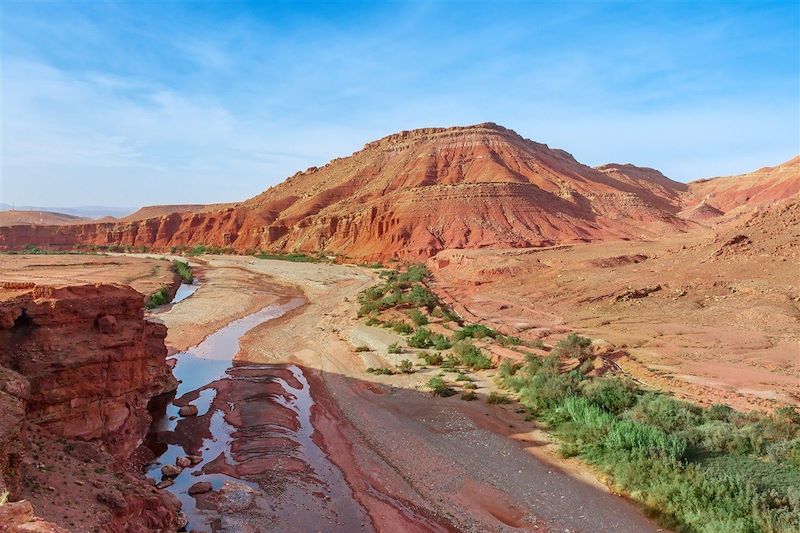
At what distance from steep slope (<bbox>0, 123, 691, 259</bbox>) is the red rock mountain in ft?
0.65

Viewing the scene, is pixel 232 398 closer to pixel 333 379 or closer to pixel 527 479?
pixel 333 379


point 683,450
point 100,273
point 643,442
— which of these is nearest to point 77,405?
point 643,442

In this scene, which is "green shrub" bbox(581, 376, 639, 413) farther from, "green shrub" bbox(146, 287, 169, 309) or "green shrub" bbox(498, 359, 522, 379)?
"green shrub" bbox(146, 287, 169, 309)

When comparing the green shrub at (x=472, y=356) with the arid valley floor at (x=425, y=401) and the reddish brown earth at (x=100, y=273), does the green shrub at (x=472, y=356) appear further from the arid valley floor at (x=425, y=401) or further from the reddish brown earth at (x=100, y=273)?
the reddish brown earth at (x=100, y=273)

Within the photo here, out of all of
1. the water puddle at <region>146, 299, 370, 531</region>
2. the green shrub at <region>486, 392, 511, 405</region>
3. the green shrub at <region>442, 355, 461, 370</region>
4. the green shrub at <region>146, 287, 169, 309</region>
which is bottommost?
the water puddle at <region>146, 299, 370, 531</region>

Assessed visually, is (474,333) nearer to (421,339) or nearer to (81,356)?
(421,339)

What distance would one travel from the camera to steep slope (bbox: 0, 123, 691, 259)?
63.1 m

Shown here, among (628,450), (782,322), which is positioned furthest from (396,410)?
(782,322)

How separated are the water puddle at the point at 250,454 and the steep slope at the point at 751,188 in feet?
269

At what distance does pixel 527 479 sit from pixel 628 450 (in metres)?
2.40

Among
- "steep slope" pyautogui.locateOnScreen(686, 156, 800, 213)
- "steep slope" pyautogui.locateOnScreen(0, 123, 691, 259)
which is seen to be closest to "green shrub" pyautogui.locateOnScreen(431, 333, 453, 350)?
"steep slope" pyautogui.locateOnScreen(0, 123, 691, 259)

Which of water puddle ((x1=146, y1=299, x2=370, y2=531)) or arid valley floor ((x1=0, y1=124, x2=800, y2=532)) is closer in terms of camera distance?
arid valley floor ((x1=0, y1=124, x2=800, y2=532))

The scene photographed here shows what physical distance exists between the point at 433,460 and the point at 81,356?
7954 mm

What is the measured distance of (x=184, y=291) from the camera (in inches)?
1622
